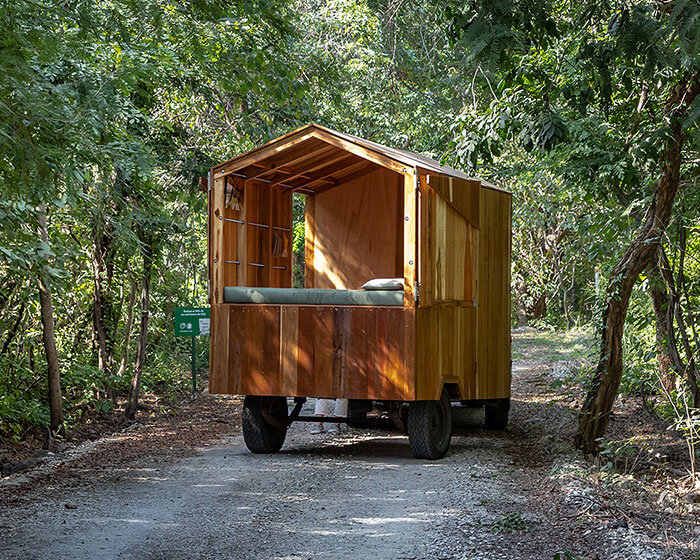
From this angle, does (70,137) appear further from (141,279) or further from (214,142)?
(214,142)

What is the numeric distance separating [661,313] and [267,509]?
17.8 feet

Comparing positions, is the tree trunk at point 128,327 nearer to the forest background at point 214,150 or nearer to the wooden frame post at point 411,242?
the forest background at point 214,150

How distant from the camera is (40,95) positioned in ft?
17.2

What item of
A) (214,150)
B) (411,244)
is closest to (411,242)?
(411,244)

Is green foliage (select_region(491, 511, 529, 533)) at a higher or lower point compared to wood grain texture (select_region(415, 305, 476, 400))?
lower

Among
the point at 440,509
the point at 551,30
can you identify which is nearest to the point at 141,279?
the point at 440,509

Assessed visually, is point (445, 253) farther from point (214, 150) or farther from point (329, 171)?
point (214, 150)

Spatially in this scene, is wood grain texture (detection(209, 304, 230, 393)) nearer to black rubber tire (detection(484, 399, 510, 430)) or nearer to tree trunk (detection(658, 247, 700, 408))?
black rubber tire (detection(484, 399, 510, 430))

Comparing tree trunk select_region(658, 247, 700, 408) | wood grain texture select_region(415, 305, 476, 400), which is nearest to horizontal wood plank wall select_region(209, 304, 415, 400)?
wood grain texture select_region(415, 305, 476, 400)

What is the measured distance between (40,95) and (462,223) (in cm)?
501

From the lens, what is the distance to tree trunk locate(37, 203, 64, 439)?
370 inches

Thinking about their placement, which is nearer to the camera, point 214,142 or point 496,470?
point 496,470

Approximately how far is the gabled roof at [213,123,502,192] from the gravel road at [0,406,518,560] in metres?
2.90

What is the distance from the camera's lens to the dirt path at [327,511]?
17.5 ft
